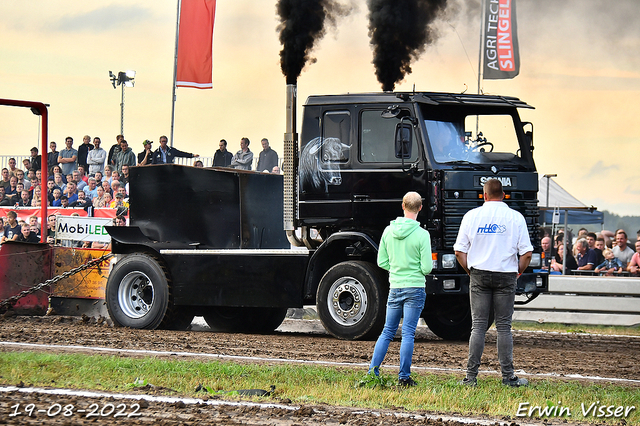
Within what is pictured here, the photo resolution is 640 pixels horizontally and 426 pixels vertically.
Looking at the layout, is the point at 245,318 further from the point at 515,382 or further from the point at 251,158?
the point at 515,382

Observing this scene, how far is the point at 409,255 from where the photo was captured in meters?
8.29

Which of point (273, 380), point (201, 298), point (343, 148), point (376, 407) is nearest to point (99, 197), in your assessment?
point (201, 298)

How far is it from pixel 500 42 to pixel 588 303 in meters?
11.3

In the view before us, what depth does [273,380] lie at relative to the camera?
26.8 ft

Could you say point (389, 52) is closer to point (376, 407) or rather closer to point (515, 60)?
point (376, 407)

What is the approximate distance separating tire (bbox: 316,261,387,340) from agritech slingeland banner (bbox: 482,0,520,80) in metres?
14.7

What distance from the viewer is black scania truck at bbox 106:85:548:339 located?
38.3ft

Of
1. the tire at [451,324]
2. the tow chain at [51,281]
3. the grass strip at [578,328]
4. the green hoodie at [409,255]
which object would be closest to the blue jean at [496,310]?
the green hoodie at [409,255]

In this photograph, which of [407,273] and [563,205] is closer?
[407,273]

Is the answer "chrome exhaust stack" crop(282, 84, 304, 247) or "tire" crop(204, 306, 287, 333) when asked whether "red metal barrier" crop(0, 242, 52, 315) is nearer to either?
"tire" crop(204, 306, 287, 333)

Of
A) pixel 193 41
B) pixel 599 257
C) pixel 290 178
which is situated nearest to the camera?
pixel 290 178

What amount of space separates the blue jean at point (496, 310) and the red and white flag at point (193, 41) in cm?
1534

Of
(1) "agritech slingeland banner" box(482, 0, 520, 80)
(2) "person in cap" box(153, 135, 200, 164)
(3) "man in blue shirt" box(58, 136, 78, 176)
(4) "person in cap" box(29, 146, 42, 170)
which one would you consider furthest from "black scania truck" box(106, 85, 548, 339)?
(1) "agritech slingeland banner" box(482, 0, 520, 80)

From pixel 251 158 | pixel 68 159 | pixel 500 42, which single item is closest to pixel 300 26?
pixel 251 158
